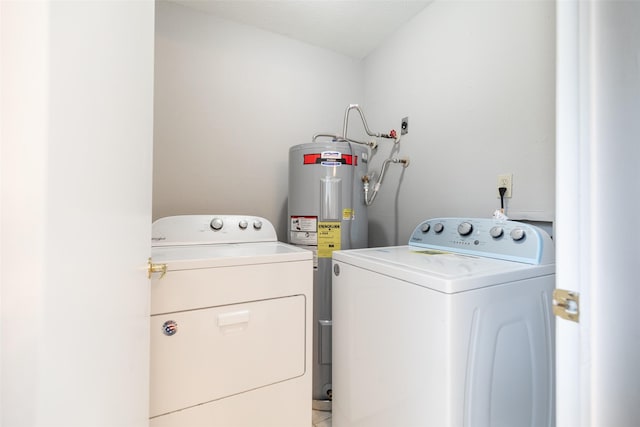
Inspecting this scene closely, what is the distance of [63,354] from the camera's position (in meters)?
0.32

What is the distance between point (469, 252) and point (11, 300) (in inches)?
50.3

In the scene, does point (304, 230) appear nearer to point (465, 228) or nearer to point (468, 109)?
point (465, 228)

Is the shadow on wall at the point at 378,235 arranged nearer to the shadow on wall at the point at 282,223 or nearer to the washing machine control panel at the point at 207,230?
the shadow on wall at the point at 282,223

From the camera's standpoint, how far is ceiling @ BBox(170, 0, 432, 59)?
1.71m

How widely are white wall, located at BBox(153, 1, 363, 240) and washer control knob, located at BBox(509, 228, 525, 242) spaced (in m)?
1.41

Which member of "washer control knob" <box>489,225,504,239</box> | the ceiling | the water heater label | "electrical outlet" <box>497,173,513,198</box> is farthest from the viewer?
the ceiling

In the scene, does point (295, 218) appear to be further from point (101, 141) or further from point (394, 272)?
point (101, 141)

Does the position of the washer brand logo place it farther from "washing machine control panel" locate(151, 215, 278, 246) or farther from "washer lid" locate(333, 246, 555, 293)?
"washer lid" locate(333, 246, 555, 293)

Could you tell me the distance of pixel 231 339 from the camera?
3.39 ft

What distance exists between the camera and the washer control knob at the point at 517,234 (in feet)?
3.29

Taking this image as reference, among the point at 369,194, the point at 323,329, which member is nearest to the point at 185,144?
the point at 369,194

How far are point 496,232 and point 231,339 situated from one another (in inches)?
43.5

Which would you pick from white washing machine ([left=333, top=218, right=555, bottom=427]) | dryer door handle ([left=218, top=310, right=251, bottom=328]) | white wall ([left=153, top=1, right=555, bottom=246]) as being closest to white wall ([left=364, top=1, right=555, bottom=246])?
white wall ([left=153, top=1, right=555, bottom=246])

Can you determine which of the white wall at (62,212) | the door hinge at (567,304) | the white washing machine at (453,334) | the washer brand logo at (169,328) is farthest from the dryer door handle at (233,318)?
the door hinge at (567,304)
